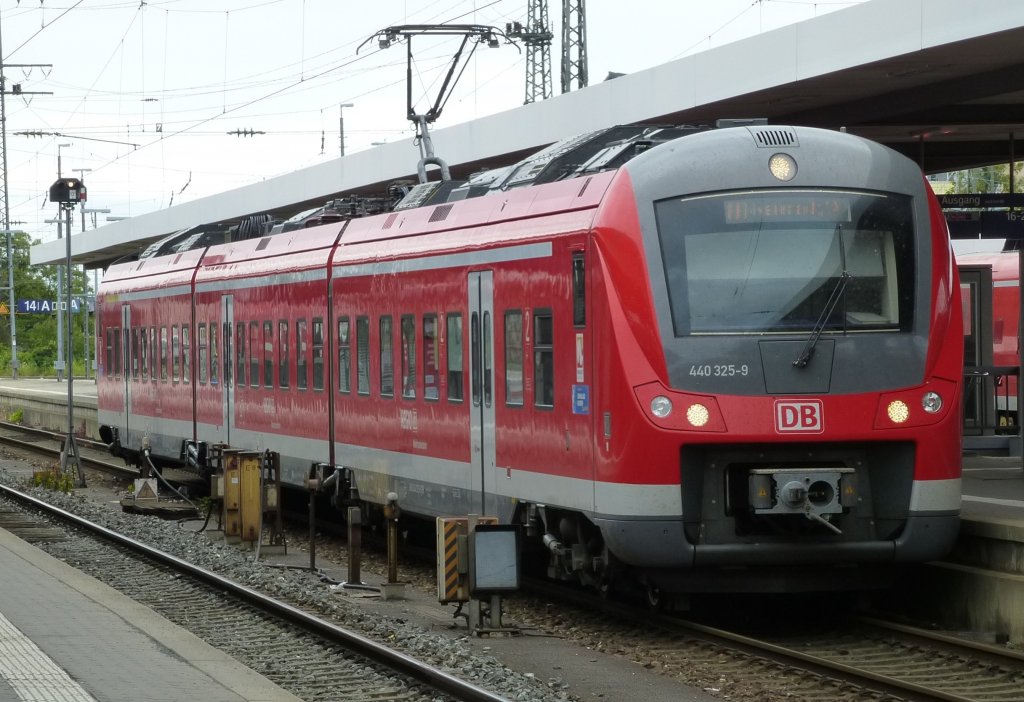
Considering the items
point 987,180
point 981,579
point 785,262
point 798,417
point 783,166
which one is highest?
point 987,180

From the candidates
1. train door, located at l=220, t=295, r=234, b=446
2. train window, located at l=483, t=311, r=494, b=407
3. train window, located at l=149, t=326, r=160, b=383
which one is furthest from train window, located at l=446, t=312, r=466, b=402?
train window, located at l=149, t=326, r=160, b=383

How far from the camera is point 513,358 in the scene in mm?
12914

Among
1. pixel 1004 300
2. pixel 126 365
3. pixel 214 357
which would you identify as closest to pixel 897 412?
pixel 214 357

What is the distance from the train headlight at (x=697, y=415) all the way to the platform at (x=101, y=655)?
3.12 meters

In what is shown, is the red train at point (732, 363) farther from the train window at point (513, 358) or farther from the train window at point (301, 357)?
the train window at point (301, 357)

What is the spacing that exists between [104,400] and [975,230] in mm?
17455

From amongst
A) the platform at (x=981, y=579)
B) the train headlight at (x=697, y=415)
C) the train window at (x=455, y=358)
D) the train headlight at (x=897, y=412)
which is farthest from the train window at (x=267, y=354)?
the train headlight at (x=897, y=412)

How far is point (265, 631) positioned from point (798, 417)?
415cm

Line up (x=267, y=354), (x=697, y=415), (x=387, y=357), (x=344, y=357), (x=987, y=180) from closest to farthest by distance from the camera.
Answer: (x=697, y=415) < (x=387, y=357) < (x=344, y=357) < (x=267, y=354) < (x=987, y=180)

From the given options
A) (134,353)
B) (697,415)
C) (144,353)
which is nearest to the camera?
(697,415)

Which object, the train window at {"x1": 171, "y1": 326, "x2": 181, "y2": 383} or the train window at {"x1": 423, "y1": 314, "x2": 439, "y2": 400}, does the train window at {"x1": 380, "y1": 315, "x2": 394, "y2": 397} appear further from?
the train window at {"x1": 171, "y1": 326, "x2": 181, "y2": 383}

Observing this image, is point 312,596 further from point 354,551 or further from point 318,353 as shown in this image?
point 318,353

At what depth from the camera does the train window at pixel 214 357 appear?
22203 millimetres

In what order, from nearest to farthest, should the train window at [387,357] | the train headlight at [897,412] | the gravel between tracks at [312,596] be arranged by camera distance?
1. the gravel between tracks at [312,596]
2. the train headlight at [897,412]
3. the train window at [387,357]
